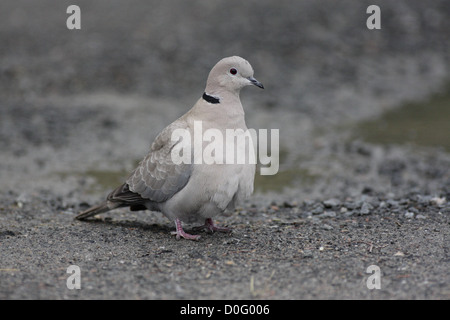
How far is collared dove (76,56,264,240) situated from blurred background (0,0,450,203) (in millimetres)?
2427

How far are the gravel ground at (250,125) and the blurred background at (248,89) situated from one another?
0.15 ft

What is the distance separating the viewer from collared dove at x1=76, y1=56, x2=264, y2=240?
556 centimetres

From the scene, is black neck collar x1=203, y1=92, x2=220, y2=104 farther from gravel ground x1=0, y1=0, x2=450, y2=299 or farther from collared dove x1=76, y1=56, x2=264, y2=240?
gravel ground x1=0, y1=0, x2=450, y2=299

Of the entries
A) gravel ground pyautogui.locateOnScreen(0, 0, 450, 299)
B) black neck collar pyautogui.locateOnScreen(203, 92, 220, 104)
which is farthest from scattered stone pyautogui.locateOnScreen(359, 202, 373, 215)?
black neck collar pyautogui.locateOnScreen(203, 92, 220, 104)

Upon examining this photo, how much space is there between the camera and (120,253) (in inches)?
217

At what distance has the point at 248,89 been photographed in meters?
12.9

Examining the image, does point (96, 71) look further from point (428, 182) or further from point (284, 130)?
point (428, 182)

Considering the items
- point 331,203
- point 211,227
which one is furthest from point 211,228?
point 331,203

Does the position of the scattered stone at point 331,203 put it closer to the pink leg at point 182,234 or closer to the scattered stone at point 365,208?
the scattered stone at point 365,208

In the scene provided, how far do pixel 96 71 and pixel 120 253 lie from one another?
805cm

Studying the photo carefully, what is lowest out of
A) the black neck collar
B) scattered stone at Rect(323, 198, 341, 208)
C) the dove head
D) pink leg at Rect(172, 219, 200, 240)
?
pink leg at Rect(172, 219, 200, 240)

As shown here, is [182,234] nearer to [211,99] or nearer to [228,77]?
[211,99]

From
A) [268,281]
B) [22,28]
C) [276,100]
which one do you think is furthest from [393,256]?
[22,28]

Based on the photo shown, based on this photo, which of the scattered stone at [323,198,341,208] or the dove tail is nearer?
the dove tail
